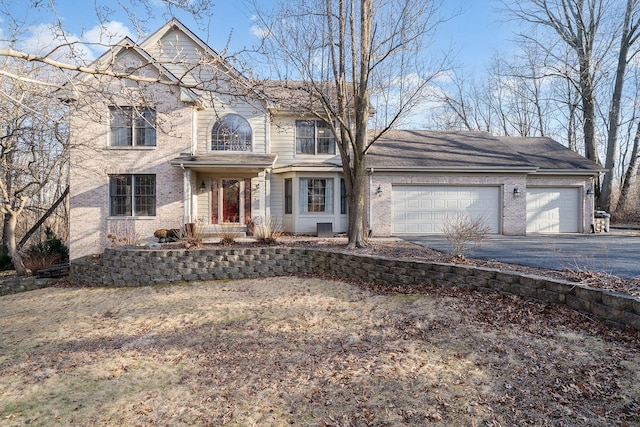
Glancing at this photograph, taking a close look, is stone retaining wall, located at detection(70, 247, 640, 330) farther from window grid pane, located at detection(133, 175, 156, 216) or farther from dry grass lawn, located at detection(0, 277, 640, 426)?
window grid pane, located at detection(133, 175, 156, 216)

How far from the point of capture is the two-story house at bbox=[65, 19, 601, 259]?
12273 mm

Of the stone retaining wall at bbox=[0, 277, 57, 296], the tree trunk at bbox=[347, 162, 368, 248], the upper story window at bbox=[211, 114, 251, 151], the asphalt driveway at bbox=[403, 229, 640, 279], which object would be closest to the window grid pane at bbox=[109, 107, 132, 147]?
the upper story window at bbox=[211, 114, 251, 151]

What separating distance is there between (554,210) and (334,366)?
1329cm

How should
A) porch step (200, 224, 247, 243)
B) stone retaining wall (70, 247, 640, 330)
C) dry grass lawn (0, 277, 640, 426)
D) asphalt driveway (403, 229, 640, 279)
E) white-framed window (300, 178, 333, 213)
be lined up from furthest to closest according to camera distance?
1. white-framed window (300, 178, 333, 213)
2. porch step (200, 224, 247, 243)
3. stone retaining wall (70, 247, 640, 330)
4. asphalt driveway (403, 229, 640, 279)
5. dry grass lawn (0, 277, 640, 426)

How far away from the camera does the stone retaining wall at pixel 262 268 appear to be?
5859 mm

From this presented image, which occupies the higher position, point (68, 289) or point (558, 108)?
point (558, 108)

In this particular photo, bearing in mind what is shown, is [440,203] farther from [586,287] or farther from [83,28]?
[83,28]

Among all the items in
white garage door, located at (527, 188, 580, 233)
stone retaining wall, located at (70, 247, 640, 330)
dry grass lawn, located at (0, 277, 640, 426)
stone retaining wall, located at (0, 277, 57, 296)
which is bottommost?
stone retaining wall, located at (0, 277, 57, 296)

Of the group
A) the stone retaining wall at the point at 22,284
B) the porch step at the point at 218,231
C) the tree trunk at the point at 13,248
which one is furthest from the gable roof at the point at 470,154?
the tree trunk at the point at 13,248

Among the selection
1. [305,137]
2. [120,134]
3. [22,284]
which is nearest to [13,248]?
[22,284]

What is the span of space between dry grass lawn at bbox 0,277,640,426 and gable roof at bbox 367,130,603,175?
7.93 meters

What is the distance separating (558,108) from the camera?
77.9 feet

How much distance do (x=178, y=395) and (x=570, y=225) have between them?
49.6ft

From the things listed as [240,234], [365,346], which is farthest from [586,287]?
[240,234]
